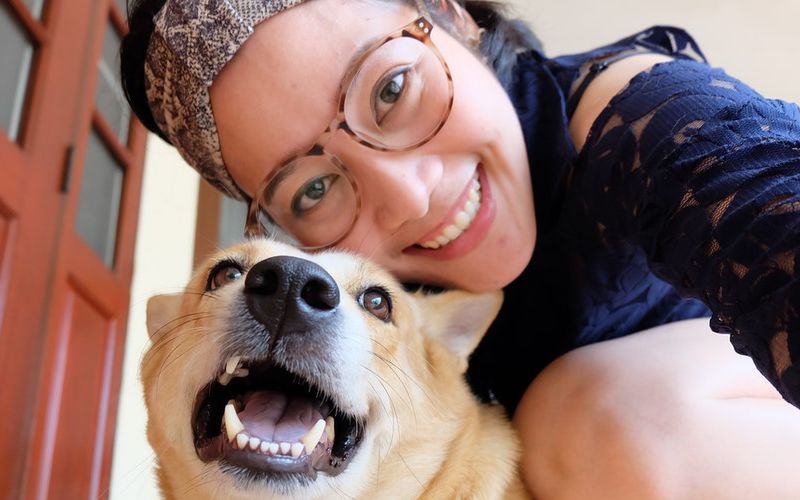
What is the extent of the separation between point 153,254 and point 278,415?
2.47 meters

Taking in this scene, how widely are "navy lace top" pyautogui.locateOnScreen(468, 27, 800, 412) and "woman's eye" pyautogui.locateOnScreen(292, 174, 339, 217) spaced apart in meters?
0.41

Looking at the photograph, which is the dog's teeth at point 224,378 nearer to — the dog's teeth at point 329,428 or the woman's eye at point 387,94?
the dog's teeth at point 329,428

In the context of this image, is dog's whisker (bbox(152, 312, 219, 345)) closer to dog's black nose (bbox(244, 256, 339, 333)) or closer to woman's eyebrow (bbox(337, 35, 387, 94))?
dog's black nose (bbox(244, 256, 339, 333))

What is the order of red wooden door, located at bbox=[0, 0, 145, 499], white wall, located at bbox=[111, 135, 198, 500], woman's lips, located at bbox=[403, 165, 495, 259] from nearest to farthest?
1. woman's lips, located at bbox=[403, 165, 495, 259]
2. red wooden door, located at bbox=[0, 0, 145, 499]
3. white wall, located at bbox=[111, 135, 198, 500]

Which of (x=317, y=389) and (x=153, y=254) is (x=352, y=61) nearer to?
(x=317, y=389)

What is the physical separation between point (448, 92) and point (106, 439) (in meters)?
2.40

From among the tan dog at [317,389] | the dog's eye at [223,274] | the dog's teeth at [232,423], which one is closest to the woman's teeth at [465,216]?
the tan dog at [317,389]

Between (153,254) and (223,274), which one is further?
(153,254)

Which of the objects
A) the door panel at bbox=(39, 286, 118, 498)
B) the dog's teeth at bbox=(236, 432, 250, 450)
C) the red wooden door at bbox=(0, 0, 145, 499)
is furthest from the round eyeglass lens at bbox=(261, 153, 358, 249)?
the door panel at bbox=(39, 286, 118, 498)

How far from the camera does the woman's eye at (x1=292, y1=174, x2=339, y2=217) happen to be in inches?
48.5

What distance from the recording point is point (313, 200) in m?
1.28

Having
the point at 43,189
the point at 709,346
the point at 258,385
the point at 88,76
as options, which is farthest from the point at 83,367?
the point at 709,346

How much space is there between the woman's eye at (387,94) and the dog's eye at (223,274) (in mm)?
365

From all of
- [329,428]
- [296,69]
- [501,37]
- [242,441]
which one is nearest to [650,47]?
[501,37]
